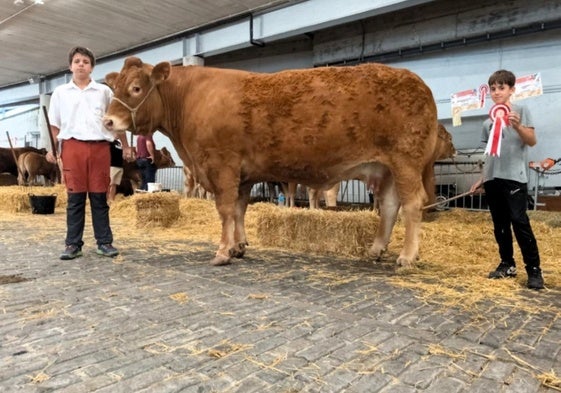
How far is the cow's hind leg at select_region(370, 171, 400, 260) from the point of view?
458 centimetres

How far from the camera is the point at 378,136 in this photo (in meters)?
4.16

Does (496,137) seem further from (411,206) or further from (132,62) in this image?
(132,62)

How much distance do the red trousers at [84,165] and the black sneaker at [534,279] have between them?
4108mm

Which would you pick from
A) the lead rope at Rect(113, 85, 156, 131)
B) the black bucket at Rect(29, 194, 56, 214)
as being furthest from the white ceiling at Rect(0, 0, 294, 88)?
the lead rope at Rect(113, 85, 156, 131)

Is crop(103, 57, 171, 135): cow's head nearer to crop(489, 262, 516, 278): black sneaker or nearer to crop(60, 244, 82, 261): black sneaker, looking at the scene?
crop(60, 244, 82, 261): black sneaker

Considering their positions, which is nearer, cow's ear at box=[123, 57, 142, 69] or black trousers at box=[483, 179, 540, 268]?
black trousers at box=[483, 179, 540, 268]

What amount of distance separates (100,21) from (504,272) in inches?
522

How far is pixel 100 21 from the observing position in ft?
43.7

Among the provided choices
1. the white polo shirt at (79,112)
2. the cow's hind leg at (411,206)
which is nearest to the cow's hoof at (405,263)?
the cow's hind leg at (411,206)

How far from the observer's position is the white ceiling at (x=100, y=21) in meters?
11.8

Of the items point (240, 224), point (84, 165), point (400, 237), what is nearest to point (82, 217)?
point (84, 165)

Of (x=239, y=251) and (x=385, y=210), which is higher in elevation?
(x=385, y=210)

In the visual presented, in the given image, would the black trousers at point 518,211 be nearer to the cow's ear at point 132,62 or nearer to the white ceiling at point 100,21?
the cow's ear at point 132,62

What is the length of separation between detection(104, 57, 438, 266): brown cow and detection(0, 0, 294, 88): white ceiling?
7475 mm
